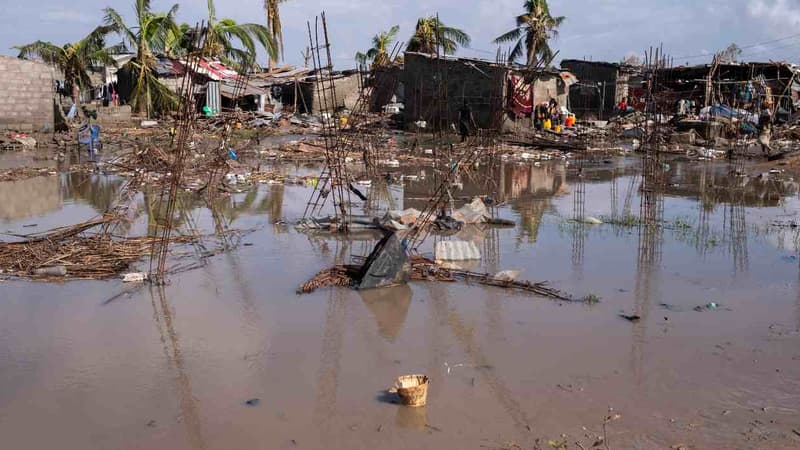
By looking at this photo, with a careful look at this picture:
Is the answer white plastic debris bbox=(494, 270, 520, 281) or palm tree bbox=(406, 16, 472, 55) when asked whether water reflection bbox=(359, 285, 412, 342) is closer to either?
white plastic debris bbox=(494, 270, 520, 281)

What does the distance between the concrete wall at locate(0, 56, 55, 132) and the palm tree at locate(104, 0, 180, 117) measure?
9.37 ft

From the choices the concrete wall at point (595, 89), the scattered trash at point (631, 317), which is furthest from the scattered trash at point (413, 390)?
the concrete wall at point (595, 89)

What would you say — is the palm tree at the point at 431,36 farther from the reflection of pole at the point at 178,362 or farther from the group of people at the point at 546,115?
the reflection of pole at the point at 178,362

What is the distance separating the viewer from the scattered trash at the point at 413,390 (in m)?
3.27

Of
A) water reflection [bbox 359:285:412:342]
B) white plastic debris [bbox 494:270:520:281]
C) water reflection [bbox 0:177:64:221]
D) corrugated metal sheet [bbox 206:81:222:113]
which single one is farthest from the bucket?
corrugated metal sheet [bbox 206:81:222:113]

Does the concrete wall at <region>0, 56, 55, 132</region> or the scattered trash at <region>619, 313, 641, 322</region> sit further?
the concrete wall at <region>0, 56, 55, 132</region>

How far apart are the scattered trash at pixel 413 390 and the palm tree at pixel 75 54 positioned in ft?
60.6

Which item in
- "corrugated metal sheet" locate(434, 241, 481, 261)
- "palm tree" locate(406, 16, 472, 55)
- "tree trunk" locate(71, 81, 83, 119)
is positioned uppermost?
"palm tree" locate(406, 16, 472, 55)

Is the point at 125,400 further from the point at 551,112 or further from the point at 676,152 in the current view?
the point at 551,112

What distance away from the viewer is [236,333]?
429 cm

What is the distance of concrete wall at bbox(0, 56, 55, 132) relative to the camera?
635 inches

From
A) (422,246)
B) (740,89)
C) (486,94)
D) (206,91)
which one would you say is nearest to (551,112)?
(486,94)

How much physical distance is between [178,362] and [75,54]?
63.7ft

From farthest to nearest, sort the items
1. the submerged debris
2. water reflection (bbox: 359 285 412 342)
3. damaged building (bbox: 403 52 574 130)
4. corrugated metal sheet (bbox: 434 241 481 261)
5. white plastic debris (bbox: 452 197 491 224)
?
1. damaged building (bbox: 403 52 574 130)
2. white plastic debris (bbox: 452 197 491 224)
3. corrugated metal sheet (bbox: 434 241 481 261)
4. the submerged debris
5. water reflection (bbox: 359 285 412 342)
